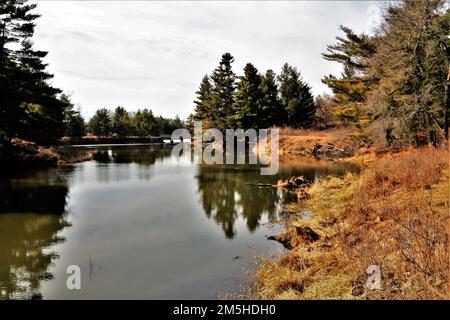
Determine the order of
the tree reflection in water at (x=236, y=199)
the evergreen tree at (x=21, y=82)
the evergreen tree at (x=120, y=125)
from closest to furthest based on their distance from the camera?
1. the tree reflection in water at (x=236, y=199)
2. the evergreen tree at (x=21, y=82)
3. the evergreen tree at (x=120, y=125)

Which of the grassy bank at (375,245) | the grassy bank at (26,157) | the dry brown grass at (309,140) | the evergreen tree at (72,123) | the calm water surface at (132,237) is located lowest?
the calm water surface at (132,237)

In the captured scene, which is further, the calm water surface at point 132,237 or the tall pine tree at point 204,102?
the tall pine tree at point 204,102

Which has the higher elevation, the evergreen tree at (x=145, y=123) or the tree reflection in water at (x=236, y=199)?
the evergreen tree at (x=145, y=123)

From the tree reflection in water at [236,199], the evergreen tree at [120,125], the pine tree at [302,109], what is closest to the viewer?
→ the tree reflection in water at [236,199]

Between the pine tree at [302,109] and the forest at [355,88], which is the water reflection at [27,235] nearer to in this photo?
the forest at [355,88]

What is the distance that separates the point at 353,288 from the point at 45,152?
35708mm

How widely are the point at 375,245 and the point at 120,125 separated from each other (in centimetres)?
8669

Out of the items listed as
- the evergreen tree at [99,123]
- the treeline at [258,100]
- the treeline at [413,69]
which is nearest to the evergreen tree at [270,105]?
the treeline at [258,100]

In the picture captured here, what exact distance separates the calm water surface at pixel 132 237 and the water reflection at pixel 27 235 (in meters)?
0.02

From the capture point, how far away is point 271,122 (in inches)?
2189

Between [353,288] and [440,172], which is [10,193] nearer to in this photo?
[353,288]

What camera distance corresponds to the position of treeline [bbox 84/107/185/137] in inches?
3342

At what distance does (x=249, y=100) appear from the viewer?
52500 mm

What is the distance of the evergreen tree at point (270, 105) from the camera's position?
53750 millimetres
